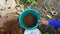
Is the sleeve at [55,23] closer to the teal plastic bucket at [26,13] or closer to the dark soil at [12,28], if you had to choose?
the teal plastic bucket at [26,13]

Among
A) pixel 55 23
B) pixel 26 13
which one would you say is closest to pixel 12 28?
pixel 26 13

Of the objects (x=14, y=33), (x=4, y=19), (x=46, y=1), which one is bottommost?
(x=14, y=33)

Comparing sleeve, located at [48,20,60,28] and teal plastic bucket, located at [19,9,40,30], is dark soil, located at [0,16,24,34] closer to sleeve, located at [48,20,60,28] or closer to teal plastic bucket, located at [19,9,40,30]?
teal plastic bucket, located at [19,9,40,30]

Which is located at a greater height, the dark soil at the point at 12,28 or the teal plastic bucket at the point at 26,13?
the teal plastic bucket at the point at 26,13

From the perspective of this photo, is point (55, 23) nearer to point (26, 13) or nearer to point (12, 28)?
point (26, 13)

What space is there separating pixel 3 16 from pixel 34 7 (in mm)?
284

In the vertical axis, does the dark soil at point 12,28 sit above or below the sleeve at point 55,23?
below

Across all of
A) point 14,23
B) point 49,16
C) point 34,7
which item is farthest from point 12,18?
point 49,16

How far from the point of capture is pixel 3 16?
130 centimetres

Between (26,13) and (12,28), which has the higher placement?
(26,13)

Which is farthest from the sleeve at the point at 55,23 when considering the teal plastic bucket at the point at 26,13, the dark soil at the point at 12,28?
the dark soil at the point at 12,28

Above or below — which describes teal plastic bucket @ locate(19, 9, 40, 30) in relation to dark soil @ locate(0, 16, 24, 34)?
above

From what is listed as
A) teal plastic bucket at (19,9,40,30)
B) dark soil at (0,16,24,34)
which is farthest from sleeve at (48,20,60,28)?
dark soil at (0,16,24,34)

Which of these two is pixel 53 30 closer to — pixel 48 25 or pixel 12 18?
pixel 48 25
